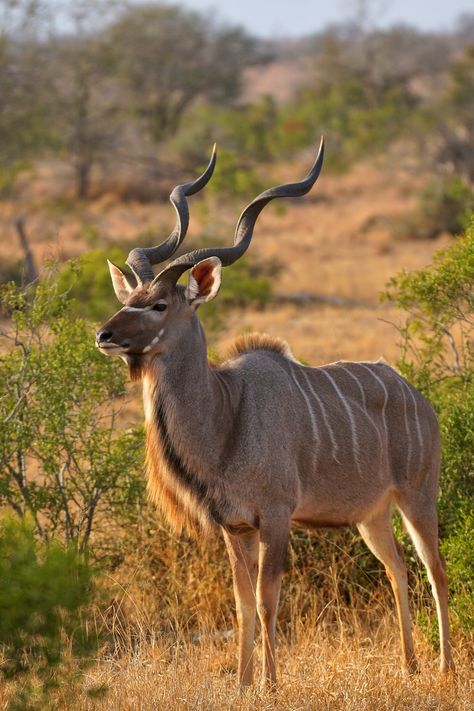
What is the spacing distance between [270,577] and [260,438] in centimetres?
48

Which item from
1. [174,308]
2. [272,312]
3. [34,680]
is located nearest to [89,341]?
[174,308]

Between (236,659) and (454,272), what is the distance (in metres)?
2.02

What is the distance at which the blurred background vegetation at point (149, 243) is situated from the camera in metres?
4.70

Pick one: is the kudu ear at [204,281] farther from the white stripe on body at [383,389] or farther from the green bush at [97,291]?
the green bush at [97,291]

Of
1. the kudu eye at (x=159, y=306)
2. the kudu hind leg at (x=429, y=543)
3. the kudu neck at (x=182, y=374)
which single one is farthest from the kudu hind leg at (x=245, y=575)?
the kudu eye at (x=159, y=306)

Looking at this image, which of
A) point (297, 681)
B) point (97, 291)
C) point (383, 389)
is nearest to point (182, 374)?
point (383, 389)

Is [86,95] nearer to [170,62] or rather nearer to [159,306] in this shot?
[170,62]

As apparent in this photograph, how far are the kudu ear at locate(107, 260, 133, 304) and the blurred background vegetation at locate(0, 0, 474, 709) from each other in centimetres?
87

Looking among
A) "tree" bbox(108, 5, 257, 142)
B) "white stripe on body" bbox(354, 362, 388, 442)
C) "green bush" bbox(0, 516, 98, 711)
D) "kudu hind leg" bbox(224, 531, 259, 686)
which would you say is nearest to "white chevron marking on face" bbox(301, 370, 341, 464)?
"white stripe on body" bbox(354, 362, 388, 442)

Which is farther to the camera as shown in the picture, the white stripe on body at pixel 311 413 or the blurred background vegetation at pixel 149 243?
the blurred background vegetation at pixel 149 243

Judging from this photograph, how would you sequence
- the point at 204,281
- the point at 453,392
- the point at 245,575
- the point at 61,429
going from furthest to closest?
the point at 453,392 → the point at 61,429 → the point at 245,575 → the point at 204,281

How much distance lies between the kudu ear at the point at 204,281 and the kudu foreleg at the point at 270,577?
0.80 m

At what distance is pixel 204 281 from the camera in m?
4.04

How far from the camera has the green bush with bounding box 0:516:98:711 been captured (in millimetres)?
3115
